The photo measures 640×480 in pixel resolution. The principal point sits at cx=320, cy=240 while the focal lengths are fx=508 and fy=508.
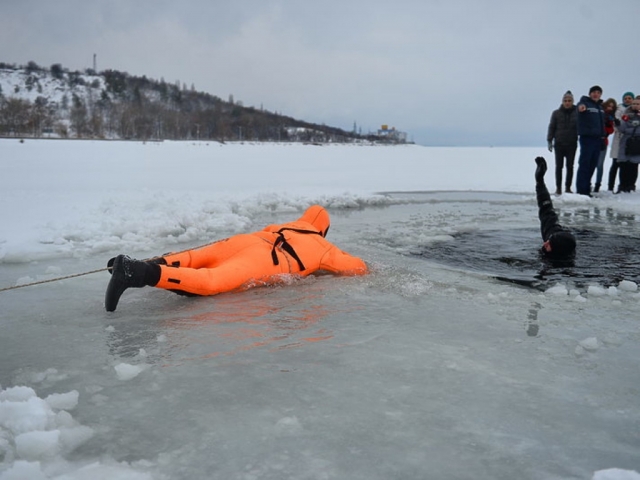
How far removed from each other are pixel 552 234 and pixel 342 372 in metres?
3.16

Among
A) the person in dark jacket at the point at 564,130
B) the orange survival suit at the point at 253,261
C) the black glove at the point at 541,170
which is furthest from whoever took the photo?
the person in dark jacket at the point at 564,130

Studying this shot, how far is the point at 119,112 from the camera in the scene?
8538 cm

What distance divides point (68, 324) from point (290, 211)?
5.06 metres

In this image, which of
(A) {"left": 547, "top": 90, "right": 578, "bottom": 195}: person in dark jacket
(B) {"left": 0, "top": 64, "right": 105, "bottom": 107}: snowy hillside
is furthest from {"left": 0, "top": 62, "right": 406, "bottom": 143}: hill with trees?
(A) {"left": 547, "top": 90, "right": 578, "bottom": 195}: person in dark jacket

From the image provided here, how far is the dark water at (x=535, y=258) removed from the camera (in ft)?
12.5

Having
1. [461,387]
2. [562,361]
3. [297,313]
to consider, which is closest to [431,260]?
[297,313]

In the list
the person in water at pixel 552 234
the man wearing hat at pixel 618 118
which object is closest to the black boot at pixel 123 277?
the person in water at pixel 552 234

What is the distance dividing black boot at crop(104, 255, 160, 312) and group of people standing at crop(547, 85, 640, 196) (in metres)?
8.13

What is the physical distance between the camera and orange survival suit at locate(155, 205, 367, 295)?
2.98 metres

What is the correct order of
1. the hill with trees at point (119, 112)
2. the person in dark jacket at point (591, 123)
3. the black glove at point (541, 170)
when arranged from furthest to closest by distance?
the hill with trees at point (119, 112), the person in dark jacket at point (591, 123), the black glove at point (541, 170)

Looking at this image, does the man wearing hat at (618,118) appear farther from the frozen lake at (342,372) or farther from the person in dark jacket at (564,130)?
the frozen lake at (342,372)

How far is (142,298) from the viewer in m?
3.13

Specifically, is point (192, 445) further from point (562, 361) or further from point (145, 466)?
point (562, 361)

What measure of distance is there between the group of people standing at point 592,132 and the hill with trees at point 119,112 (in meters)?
70.7
